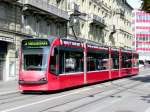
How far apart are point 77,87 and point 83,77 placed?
0.87 meters

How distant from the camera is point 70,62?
2353 centimetres

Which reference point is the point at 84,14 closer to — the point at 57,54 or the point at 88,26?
the point at 88,26

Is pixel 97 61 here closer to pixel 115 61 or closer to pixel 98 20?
pixel 115 61

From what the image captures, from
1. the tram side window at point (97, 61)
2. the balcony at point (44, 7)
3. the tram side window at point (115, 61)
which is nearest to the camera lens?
the tram side window at point (97, 61)

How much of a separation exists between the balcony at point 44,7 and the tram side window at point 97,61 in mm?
8361

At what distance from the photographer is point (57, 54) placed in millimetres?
21594

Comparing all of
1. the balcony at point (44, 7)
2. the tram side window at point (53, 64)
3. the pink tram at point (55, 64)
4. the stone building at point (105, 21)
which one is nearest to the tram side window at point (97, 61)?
the pink tram at point (55, 64)

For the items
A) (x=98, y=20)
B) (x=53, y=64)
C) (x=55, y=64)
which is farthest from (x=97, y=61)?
(x=98, y=20)

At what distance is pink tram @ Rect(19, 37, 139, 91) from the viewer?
20.8m

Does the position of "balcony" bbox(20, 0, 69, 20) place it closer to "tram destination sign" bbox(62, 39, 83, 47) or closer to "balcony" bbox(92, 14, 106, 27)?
"tram destination sign" bbox(62, 39, 83, 47)

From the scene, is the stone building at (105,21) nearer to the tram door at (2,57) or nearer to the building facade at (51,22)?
the building facade at (51,22)

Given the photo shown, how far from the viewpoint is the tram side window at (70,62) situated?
72.8 feet

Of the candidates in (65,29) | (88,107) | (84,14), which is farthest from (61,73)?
(84,14)

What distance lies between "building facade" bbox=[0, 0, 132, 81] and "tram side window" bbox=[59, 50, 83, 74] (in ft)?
14.8
